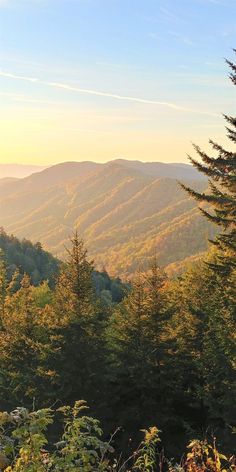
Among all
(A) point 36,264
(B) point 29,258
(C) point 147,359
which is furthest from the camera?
(A) point 36,264

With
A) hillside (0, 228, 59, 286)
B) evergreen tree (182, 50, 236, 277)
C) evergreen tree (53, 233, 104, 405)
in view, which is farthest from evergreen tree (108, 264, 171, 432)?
hillside (0, 228, 59, 286)

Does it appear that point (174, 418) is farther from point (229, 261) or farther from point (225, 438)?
point (229, 261)

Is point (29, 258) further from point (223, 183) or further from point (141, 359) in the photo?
point (223, 183)

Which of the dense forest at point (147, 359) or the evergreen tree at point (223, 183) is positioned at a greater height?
the evergreen tree at point (223, 183)

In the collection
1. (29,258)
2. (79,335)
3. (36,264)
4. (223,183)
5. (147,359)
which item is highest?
(29,258)

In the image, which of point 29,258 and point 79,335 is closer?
point 79,335

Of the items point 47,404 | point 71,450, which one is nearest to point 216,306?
point 47,404

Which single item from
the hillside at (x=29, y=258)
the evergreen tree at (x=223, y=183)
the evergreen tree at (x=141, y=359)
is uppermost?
the hillside at (x=29, y=258)

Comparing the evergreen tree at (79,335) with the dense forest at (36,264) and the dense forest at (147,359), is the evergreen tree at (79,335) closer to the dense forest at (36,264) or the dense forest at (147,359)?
the dense forest at (147,359)

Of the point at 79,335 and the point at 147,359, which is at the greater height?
the point at 79,335

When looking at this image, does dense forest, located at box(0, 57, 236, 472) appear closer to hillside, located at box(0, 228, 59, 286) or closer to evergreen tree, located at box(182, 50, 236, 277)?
evergreen tree, located at box(182, 50, 236, 277)

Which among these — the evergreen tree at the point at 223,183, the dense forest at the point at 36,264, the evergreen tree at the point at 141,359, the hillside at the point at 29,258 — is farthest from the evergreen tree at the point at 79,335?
the hillside at the point at 29,258

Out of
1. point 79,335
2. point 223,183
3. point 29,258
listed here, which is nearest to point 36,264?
point 29,258

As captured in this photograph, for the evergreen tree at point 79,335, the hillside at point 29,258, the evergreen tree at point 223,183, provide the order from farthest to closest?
the hillside at point 29,258, the evergreen tree at point 79,335, the evergreen tree at point 223,183
